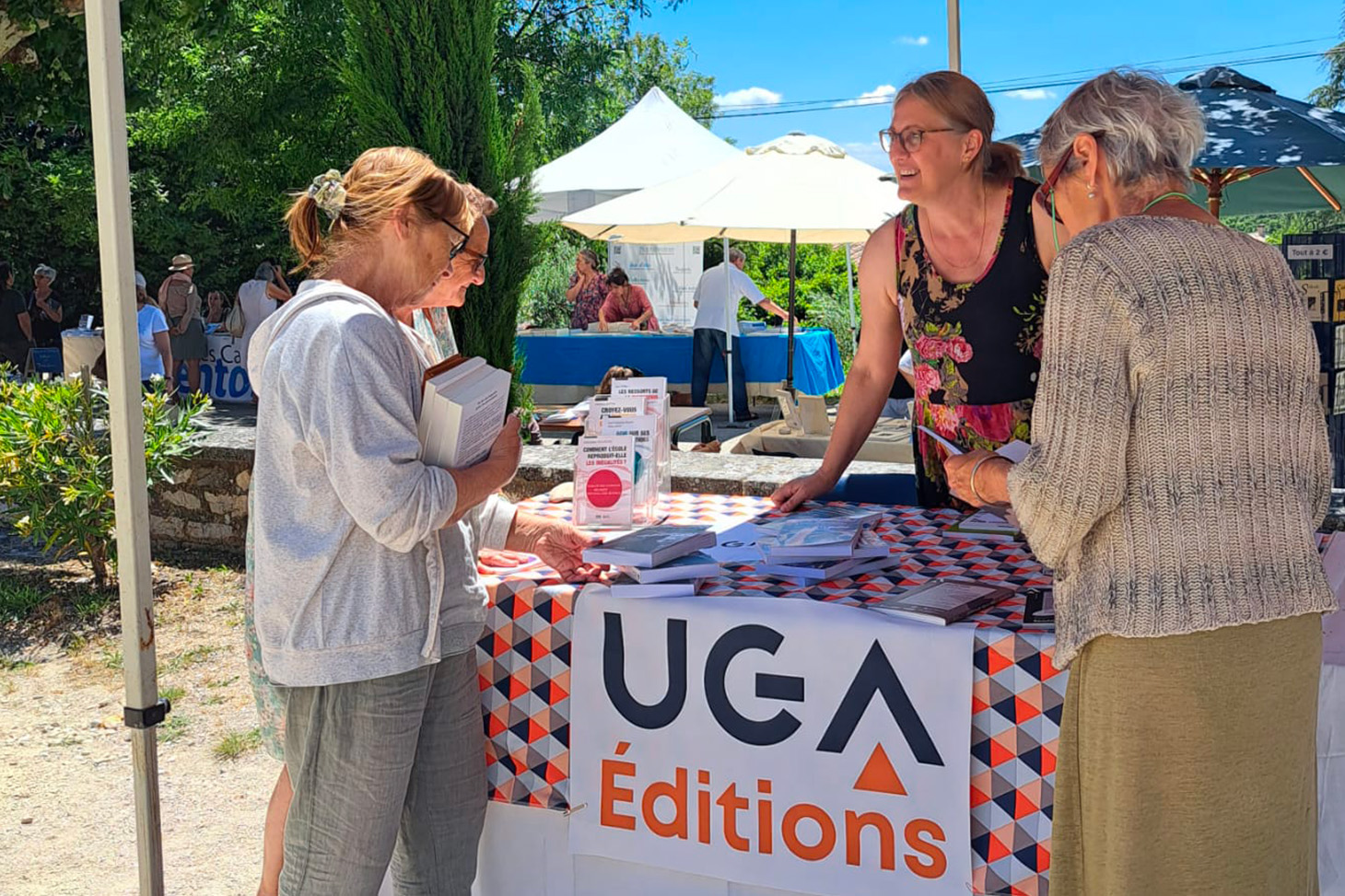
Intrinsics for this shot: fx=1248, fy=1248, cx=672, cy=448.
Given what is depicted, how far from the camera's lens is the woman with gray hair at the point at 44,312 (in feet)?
52.1

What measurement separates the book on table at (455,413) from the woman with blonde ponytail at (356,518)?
0.03m

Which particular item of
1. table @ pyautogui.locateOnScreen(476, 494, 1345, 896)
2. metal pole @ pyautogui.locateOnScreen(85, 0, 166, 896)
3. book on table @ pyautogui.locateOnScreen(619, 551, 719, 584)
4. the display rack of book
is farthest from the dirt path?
the display rack of book

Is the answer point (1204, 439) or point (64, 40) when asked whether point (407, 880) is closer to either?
point (1204, 439)

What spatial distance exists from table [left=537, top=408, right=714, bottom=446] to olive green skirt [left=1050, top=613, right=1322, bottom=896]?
16.4ft

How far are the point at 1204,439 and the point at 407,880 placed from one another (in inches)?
63.1

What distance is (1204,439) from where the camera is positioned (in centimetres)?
161

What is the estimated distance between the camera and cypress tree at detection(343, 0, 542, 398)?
18.9 ft

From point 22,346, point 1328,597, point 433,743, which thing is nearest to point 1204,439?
point 1328,597

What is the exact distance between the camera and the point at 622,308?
44.3ft

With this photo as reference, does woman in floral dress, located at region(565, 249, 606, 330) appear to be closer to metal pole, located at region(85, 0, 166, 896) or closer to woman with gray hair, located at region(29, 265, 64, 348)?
woman with gray hair, located at region(29, 265, 64, 348)

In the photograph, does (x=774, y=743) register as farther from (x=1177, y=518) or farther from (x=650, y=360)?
(x=650, y=360)

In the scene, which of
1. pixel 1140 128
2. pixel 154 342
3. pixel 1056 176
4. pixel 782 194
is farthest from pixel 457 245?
pixel 154 342

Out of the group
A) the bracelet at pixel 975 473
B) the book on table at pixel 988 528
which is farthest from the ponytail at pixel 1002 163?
the bracelet at pixel 975 473

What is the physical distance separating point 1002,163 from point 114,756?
3569 millimetres
